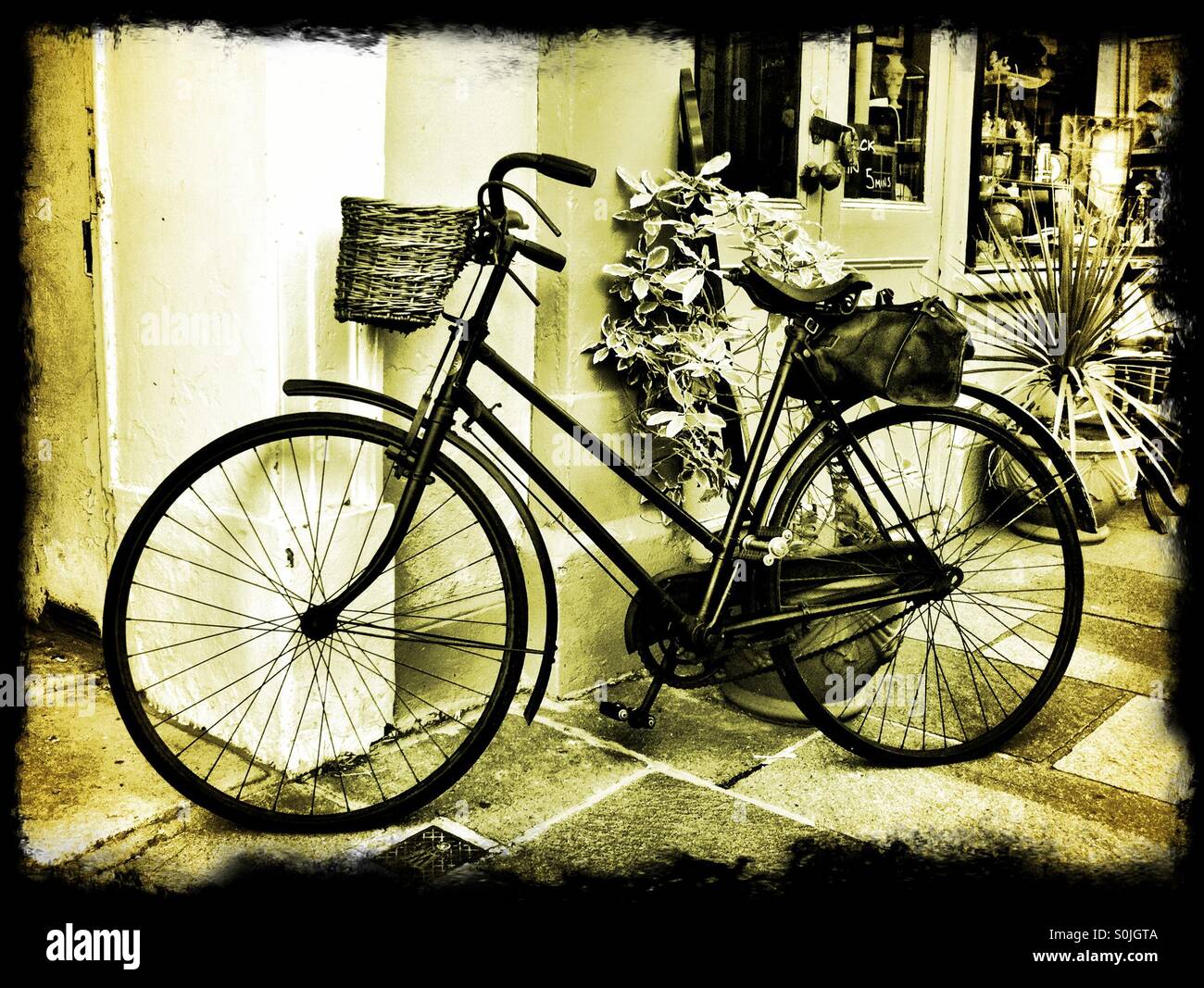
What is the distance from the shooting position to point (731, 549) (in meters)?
2.95

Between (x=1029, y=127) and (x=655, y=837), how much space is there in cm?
539

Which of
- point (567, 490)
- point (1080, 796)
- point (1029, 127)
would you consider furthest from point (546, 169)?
point (1029, 127)

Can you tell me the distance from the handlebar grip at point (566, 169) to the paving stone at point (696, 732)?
1573 millimetres

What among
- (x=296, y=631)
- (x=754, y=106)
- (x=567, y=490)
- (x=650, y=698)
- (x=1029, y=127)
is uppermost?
(x=1029, y=127)

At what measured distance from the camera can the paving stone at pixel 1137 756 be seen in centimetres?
306

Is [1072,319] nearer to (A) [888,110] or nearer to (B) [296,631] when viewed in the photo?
(A) [888,110]

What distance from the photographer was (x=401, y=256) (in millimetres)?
2561

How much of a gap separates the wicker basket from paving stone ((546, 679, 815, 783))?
4.50ft

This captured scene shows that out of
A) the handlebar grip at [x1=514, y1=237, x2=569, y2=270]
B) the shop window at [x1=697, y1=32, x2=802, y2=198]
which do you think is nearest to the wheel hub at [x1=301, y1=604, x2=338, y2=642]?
the handlebar grip at [x1=514, y1=237, x2=569, y2=270]

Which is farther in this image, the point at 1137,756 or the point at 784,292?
the point at 1137,756

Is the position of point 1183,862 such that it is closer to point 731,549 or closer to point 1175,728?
point 1175,728

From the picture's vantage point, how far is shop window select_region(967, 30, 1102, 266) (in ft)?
19.4

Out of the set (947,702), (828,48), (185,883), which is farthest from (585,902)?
(828,48)

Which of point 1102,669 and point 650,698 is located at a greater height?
point 650,698
